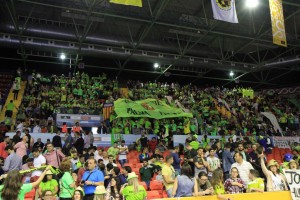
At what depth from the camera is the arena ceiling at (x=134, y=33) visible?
18016mm

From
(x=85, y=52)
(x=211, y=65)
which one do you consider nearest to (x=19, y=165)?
(x=85, y=52)

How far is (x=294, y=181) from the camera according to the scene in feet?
22.4

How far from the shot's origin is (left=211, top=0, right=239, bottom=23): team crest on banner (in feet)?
43.8

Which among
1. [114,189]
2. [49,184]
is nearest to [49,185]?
[49,184]

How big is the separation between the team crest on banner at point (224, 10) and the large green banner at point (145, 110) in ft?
24.3

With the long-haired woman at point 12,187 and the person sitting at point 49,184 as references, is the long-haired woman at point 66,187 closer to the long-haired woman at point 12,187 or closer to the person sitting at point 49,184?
the person sitting at point 49,184

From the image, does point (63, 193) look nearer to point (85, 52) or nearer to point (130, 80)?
point (85, 52)

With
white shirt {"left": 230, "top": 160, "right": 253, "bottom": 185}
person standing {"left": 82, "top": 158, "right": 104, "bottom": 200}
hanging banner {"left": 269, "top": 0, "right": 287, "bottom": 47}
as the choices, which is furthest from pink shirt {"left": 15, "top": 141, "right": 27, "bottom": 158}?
hanging banner {"left": 269, "top": 0, "right": 287, "bottom": 47}

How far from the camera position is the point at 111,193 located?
762 cm

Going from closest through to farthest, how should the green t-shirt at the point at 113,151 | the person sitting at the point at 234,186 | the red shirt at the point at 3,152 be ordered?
the person sitting at the point at 234,186
the red shirt at the point at 3,152
the green t-shirt at the point at 113,151

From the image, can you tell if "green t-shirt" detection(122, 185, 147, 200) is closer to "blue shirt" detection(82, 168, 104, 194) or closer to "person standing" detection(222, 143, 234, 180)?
"blue shirt" detection(82, 168, 104, 194)

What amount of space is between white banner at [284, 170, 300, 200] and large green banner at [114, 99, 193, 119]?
11.7 metres

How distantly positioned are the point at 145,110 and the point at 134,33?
762 cm

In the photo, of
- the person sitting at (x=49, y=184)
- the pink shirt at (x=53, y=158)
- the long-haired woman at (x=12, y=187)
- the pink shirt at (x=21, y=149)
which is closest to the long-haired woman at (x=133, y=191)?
the person sitting at (x=49, y=184)
